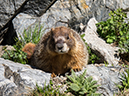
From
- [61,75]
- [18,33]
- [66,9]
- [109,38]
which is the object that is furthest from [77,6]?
[61,75]

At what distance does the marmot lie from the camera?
4668 mm

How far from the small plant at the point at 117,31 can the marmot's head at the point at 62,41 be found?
2.65 m

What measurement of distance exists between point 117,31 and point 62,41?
10.8ft

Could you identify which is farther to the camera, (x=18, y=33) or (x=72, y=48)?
(x=18, y=33)

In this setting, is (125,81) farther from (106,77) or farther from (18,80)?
(18,80)

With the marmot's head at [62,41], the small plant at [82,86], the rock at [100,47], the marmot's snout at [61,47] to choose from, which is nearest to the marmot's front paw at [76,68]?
the small plant at [82,86]

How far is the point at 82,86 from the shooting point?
4223mm

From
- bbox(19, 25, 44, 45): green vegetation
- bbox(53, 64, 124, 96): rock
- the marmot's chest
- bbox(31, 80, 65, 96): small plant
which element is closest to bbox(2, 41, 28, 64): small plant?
bbox(19, 25, 44, 45): green vegetation

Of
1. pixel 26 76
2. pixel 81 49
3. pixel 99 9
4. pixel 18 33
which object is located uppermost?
pixel 99 9

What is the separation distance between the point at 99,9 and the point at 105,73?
12.8 ft

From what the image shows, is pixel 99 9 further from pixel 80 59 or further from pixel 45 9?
pixel 80 59

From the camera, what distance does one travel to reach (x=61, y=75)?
202 inches

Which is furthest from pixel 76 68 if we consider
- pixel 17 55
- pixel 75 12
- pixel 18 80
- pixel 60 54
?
pixel 75 12

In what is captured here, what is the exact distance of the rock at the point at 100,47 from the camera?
258 inches
